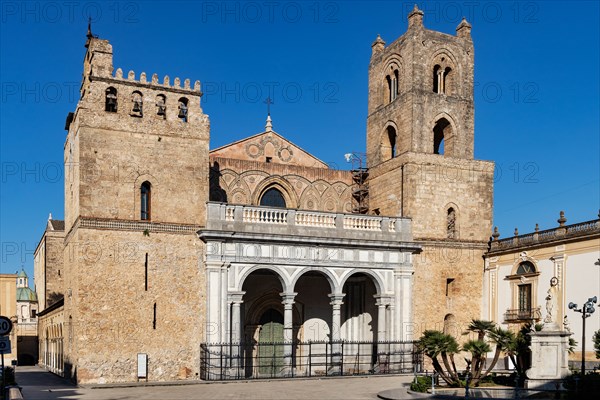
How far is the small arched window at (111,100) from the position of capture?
1177 inches

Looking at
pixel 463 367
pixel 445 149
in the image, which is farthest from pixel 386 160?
pixel 463 367

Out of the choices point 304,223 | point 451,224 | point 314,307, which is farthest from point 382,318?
point 451,224

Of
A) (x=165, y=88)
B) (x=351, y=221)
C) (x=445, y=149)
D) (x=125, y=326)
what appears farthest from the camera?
(x=445, y=149)

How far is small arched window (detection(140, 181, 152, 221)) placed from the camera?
98.8 feet

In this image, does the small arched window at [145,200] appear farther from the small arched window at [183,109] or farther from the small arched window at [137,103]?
the small arched window at [183,109]

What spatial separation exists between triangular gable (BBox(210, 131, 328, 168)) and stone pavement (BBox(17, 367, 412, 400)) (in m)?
13.3

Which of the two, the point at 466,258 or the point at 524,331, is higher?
the point at 466,258

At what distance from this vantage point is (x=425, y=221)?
3469 centimetres

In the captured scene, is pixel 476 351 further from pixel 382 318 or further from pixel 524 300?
pixel 524 300

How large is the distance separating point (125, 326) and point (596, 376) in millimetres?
17670

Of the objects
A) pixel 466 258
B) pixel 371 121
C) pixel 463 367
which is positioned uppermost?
pixel 371 121

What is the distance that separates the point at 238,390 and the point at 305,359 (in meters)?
9.04

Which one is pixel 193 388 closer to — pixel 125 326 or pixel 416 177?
pixel 125 326

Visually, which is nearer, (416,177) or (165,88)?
(165,88)
